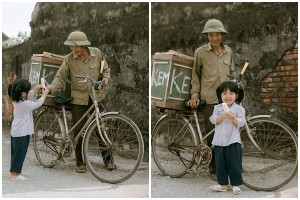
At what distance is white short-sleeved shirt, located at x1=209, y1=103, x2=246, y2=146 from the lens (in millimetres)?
3771

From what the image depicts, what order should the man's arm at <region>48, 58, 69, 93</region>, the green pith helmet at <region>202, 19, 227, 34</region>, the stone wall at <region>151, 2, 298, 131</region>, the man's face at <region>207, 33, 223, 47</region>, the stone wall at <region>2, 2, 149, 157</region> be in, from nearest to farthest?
the green pith helmet at <region>202, 19, 227, 34</region>
the man's face at <region>207, 33, 223, 47</region>
the man's arm at <region>48, 58, 69, 93</region>
the stone wall at <region>151, 2, 298, 131</region>
the stone wall at <region>2, 2, 149, 157</region>

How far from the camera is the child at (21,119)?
4.20 meters

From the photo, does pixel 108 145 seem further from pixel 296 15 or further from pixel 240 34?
pixel 296 15

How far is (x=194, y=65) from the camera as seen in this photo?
4211 millimetres

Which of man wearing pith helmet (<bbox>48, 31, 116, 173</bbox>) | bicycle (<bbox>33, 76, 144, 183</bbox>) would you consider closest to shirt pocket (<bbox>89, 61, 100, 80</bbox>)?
man wearing pith helmet (<bbox>48, 31, 116, 173</bbox>)

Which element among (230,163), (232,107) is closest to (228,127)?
(232,107)

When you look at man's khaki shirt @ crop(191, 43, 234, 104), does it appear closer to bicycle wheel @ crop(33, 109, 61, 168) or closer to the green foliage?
bicycle wheel @ crop(33, 109, 61, 168)

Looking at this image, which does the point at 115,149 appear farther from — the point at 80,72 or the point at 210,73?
the point at 210,73

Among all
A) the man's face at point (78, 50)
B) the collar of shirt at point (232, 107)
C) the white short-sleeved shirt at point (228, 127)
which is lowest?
the white short-sleeved shirt at point (228, 127)

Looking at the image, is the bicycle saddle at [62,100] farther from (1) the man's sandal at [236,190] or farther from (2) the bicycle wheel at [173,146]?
(1) the man's sandal at [236,190]

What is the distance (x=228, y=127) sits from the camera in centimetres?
381

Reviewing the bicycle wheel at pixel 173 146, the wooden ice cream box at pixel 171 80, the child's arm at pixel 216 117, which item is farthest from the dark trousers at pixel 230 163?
the wooden ice cream box at pixel 171 80

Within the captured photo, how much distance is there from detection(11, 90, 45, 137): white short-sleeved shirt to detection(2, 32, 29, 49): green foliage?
65 cm

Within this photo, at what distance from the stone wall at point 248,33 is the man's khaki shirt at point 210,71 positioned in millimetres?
614
